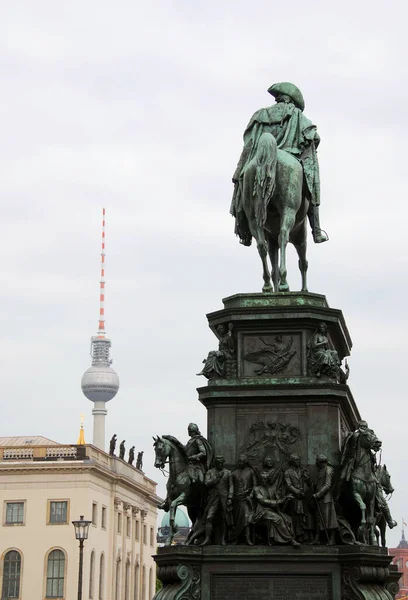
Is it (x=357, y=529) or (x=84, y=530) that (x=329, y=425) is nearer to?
(x=357, y=529)

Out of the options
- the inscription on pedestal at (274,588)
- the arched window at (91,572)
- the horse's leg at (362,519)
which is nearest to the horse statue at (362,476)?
the horse's leg at (362,519)

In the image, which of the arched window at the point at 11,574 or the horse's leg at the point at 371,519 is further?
the arched window at the point at 11,574

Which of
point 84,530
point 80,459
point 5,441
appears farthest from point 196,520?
point 5,441

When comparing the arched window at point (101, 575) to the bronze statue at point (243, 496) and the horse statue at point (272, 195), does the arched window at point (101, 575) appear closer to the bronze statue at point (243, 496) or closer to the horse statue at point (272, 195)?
the horse statue at point (272, 195)

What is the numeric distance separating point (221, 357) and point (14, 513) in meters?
80.3

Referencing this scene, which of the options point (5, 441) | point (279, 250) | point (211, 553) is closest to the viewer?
point (211, 553)

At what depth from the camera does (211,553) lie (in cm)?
1802

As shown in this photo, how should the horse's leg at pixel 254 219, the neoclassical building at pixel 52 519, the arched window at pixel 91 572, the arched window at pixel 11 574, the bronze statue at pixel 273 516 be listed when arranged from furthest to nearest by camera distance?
the arched window at pixel 91 572 → the arched window at pixel 11 574 → the neoclassical building at pixel 52 519 → the horse's leg at pixel 254 219 → the bronze statue at pixel 273 516

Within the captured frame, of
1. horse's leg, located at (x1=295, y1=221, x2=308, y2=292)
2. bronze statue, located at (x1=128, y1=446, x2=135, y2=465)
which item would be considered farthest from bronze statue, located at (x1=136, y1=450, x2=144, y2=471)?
horse's leg, located at (x1=295, y1=221, x2=308, y2=292)

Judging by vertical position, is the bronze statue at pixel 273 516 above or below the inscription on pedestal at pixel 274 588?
above

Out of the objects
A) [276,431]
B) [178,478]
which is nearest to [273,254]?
[276,431]

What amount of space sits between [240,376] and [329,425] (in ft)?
5.18

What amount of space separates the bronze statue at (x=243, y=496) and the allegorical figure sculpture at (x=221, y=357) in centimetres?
142

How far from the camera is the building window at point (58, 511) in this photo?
95.2m
